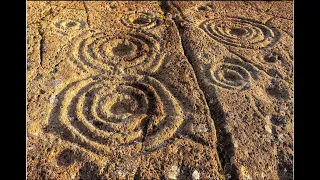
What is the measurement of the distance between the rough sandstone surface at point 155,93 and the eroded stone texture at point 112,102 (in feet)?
0.04

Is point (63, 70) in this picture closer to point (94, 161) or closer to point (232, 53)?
point (94, 161)

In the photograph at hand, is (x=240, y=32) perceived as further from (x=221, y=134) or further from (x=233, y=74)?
(x=221, y=134)

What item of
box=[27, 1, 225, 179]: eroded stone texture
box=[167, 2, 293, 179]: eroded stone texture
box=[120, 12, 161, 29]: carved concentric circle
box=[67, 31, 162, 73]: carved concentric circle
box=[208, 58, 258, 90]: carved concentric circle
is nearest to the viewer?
box=[27, 1, 225, 179]: eroded stone texture

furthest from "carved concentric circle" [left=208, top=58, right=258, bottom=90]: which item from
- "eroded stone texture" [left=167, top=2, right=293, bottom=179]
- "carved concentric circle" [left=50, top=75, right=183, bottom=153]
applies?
"carved concentric circle" [left=50, top=75, right=183, bottom=153]

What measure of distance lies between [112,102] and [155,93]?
0.52 metres

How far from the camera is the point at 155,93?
12.4ft

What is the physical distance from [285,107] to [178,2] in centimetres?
285

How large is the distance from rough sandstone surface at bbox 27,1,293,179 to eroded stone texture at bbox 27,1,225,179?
0.01 m

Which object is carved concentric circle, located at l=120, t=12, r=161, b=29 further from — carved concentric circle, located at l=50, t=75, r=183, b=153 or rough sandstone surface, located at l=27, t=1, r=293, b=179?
carved concentric circle, located at l=50, t=75, r=183, b=153

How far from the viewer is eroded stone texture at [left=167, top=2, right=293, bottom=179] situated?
3.25 meters

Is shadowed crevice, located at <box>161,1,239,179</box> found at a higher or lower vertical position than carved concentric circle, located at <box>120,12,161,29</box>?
lower

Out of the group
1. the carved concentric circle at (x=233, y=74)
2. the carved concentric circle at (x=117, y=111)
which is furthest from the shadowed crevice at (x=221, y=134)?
the carved concentric circle at (x=117, y=111)

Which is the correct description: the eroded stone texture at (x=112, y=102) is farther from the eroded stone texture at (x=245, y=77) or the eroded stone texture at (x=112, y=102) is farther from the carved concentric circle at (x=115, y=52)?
the eroded stone texture at (x=245, y=77)

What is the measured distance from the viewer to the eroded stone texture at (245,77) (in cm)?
325
